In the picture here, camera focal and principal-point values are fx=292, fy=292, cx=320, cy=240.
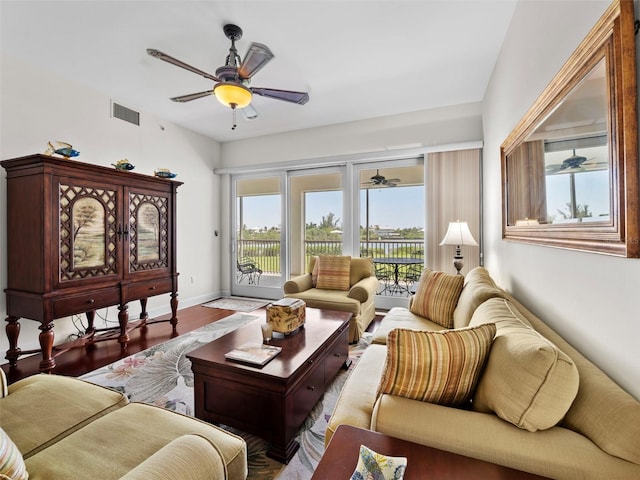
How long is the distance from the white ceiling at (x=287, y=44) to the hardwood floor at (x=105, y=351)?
9.15 ft

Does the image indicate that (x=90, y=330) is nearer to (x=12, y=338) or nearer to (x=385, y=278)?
(x=12, y=338)

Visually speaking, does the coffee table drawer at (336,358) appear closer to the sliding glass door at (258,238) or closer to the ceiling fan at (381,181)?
the ceiling fan at (381,181)

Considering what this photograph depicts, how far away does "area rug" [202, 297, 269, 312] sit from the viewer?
4484 millimetres

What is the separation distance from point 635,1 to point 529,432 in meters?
1.36

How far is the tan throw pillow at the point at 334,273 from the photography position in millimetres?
3629

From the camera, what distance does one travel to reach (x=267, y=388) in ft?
5.00

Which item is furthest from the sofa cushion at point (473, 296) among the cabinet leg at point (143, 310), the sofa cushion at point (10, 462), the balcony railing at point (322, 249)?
the cabinet leg at point (143, 310)

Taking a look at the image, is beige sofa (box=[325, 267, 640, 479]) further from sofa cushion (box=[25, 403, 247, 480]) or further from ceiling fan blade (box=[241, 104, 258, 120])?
ceiling fan blade (box=[241, 104, 258, 120])

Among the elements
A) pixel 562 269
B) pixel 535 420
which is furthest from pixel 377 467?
pixel 562 269

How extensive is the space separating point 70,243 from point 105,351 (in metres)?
1.13

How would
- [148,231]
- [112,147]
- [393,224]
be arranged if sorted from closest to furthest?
[148,231] → [112,147] → [393,224]

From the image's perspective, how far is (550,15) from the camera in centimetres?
153

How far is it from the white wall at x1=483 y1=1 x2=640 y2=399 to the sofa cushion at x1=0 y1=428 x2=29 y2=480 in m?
1.81

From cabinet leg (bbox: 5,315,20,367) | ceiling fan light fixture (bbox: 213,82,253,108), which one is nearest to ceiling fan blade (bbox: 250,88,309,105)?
ceiling fan light fixture (bbox: 213,82,253,108)
